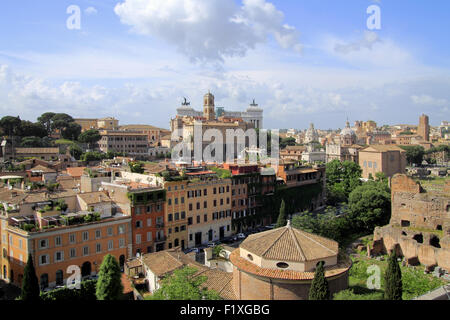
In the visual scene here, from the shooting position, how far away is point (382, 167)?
8131 cm

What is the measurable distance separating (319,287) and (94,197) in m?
24.8

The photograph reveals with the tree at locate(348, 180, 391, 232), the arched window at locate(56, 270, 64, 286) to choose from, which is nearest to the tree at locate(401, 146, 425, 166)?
the tree at locate(348, 180, 391, 232)

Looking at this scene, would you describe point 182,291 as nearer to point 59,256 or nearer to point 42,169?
point 59,256

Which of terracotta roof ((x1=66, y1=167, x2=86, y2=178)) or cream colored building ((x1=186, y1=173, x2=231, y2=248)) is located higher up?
terracotta roof ((x1=66, y1=167, x2=86, y2=178))

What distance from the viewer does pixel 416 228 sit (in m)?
42.9

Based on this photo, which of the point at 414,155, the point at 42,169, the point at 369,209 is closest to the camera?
the point at 369,209

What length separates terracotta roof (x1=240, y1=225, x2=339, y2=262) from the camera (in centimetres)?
2077

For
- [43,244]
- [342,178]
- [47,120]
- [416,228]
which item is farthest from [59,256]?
[47,120]

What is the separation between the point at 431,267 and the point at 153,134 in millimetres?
112005

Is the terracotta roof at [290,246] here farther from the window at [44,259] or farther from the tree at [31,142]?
the tree at [31,142]

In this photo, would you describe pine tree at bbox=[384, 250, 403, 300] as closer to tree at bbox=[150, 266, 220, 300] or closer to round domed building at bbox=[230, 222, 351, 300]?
round domed building at bbox=[230, 222, 351, 300]

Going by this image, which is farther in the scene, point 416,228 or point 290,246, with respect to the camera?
point 416,228
